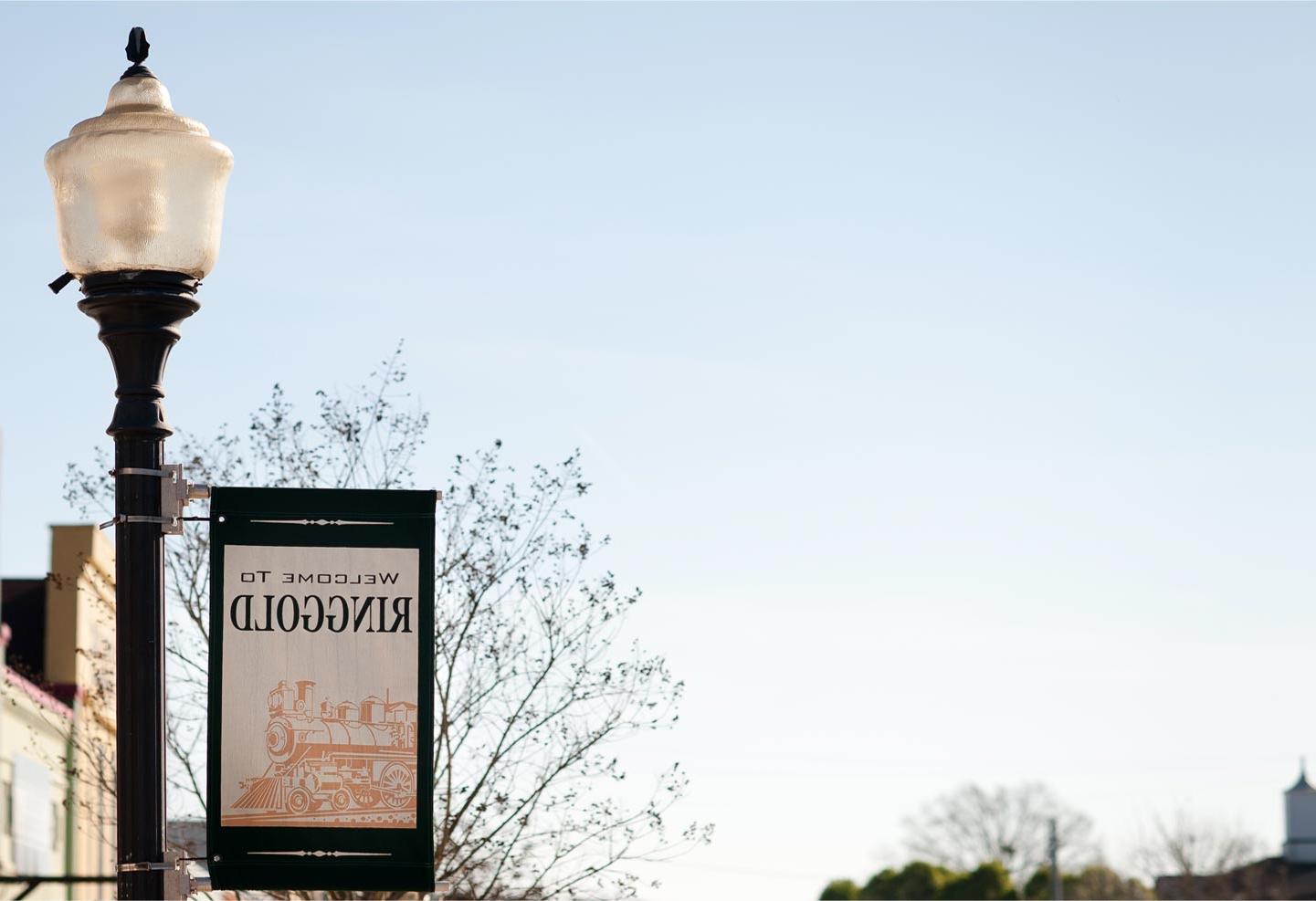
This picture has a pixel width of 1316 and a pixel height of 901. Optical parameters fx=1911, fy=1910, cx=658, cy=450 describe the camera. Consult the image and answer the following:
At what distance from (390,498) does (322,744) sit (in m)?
0.77

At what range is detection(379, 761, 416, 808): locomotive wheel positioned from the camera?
583cm

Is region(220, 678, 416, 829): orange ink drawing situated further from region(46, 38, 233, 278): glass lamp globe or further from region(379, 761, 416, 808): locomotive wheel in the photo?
region(46, 38, 233, 278): glass lamp globe

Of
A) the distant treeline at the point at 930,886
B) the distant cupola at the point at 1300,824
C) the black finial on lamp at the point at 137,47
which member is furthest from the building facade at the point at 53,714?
the distant cupola at the point at 1300,824

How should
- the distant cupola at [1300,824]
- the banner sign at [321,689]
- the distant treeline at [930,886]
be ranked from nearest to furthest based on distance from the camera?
the banner sign at [321,689]
the distant treeline at [930,886]
the distant cupola at [1300,824]

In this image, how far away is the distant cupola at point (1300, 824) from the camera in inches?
2995

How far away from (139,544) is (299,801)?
93 centimetres

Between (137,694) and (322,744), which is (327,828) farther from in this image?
(137,694)

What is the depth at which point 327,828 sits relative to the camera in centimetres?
576

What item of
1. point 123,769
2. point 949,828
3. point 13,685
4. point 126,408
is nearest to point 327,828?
point 123,769

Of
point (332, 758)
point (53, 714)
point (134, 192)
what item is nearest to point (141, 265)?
point (134, 192)

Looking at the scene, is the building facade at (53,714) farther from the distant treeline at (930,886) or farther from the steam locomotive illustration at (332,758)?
the distant treeline at (930,886)

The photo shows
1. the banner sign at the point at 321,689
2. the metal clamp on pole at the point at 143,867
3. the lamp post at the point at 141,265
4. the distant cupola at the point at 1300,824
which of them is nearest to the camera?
the metal clamp on pole at the point at 143,867

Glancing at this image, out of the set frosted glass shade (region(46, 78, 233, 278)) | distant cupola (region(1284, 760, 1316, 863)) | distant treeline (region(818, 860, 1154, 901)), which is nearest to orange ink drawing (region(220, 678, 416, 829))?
frosted glass shade (region(46, 78, 233, 278))

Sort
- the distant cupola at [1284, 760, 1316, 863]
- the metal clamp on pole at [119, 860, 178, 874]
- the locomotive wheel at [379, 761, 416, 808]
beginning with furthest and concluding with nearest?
the distant cupola at [1284, 760, 1316, 863], the locomotive wheel at [379, 761, 416, 808], the metal clamp on pole at [119, 860, 178, 874]
